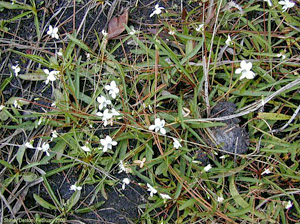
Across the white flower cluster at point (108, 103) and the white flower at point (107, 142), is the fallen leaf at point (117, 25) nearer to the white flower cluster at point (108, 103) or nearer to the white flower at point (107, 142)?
the white flower cluster at point (108, 103)

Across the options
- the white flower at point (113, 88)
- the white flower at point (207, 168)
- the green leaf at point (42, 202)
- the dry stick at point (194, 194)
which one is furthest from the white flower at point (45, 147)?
the white flower at point (207, 168)

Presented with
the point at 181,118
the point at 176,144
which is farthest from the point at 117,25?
the point at 176,144

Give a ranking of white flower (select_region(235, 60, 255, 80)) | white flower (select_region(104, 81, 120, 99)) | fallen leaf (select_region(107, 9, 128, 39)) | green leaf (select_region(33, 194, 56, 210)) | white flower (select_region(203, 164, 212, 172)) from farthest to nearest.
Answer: fallen leaf (select_region(107, 9, 128, 39))
green leaf (select_region(33, 194, 56, 210))
white flower (select_region(104, 81, 120, 99))
white flower (select_region(203, 164, 212, 172))
white flower (select_region(235, 60, 255, 80))

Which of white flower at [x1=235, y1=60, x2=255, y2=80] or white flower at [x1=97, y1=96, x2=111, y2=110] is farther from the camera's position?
white flower at [x1=97, y1=96, x2=111, y2=110]

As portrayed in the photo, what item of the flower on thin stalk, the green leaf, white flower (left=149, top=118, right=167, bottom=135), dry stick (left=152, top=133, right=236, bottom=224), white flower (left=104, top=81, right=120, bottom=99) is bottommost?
the green leaf

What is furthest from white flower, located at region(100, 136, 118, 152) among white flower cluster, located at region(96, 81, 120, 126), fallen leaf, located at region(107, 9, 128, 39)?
fallen leaf, located at region(107, 9, 128, 39)

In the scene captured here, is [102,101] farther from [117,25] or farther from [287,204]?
[287,204]

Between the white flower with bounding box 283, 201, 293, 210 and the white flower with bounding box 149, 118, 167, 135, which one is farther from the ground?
the white flower with bounding box 149, 118, 167, 135

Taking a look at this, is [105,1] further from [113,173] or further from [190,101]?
[113,173]

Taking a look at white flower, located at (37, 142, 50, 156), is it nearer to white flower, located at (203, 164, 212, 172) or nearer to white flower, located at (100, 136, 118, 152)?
white flower, located at (100, 136, 118, 152)
